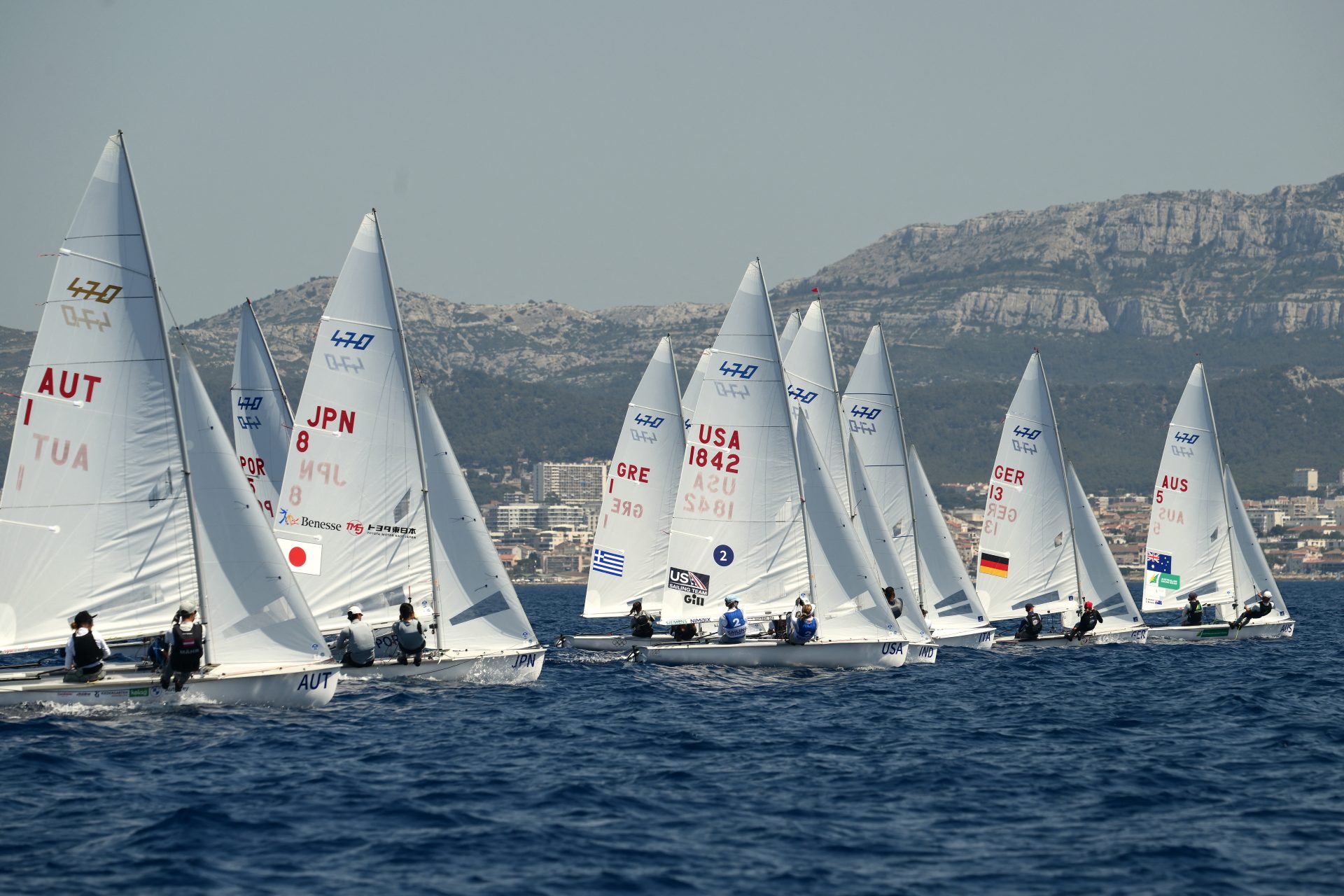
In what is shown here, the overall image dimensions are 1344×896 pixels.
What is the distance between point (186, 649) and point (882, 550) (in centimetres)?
1815

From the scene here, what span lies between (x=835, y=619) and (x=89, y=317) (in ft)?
54.6

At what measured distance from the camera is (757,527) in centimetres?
3544

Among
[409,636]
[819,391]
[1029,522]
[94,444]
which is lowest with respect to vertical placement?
[409,636]

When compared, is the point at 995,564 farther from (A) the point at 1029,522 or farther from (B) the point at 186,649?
(B) the point at 186,649

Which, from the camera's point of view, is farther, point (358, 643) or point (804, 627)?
point (804, 627)

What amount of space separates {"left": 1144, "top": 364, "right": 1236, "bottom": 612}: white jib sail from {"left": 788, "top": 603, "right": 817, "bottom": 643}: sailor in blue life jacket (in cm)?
2090

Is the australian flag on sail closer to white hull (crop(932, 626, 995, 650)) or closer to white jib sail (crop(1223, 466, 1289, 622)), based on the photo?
white hull (crop(932, 626, 995, 650))

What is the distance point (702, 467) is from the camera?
117 feet

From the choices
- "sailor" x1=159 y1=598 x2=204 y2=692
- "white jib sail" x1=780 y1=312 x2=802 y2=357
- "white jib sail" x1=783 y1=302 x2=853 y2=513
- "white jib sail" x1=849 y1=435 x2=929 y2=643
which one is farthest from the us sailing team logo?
"sailor" x1=159 y1=598 x2=204 y2=692

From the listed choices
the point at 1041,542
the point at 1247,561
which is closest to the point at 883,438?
the point at 1041,542

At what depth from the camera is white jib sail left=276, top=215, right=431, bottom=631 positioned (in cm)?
3070

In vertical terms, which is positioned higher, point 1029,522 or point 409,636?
point 1029,522

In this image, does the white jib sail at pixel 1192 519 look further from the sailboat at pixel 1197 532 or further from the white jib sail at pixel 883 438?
the white jib sail at pixel 883 438

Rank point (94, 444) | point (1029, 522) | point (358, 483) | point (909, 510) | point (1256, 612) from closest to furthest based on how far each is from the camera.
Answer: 1. point (94, 444)
2. point (358, 483)
3. point (909, 510)
4. point (1029, 522)
5. point (1256, 612)
